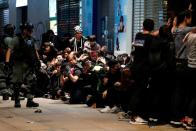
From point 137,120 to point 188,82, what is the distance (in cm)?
118

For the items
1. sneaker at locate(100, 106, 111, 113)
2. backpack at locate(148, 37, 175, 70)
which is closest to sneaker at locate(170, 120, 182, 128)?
backpack at locate(148, 37, 175, 70)

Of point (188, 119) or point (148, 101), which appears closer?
point (188, 119)

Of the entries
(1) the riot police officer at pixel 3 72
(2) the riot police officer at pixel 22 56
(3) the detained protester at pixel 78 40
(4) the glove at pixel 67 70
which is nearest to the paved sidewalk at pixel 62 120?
(2) the riot police officer at pixel 22 56

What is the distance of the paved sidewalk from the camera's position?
28.1ft

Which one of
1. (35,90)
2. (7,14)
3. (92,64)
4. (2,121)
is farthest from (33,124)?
(7,14)

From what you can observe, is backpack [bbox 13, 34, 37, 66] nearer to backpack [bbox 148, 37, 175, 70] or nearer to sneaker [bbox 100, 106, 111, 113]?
sneaker [bbox 100, 106, 111, 113]

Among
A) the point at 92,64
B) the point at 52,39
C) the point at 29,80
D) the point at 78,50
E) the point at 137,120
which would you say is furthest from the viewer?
the point at 52,39

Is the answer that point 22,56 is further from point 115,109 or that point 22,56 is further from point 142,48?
point 142,48

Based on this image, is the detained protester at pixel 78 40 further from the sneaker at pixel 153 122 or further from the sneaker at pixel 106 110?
the sneaker at pixel 153 122

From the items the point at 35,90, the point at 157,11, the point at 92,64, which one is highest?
the point at 157,11

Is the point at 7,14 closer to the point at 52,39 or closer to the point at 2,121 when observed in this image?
the point at 52,39

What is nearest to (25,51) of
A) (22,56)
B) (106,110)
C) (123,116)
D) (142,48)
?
(22,56)

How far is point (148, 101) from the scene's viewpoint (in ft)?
29.6

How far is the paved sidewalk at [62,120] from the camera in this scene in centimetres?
857
